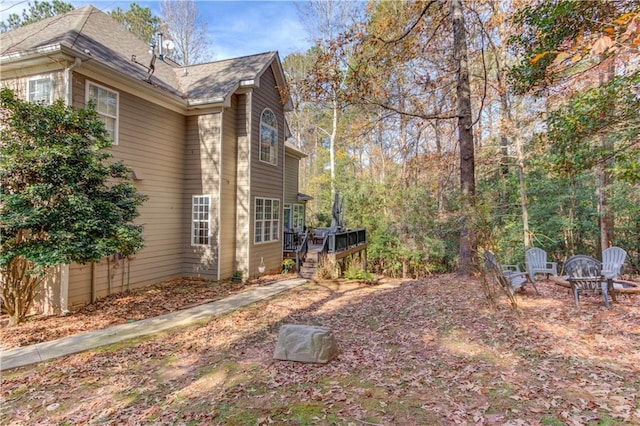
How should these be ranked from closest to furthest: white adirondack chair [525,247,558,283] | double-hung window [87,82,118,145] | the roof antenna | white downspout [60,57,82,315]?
1. white downspout [60,57,82,315]
2. double-hung window [87,82,118,145]
3. white adirondack chair [525,247,558,283]
4. the roof antenna

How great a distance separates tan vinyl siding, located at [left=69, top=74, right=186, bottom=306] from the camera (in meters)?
7.79

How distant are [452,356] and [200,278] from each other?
8009 mm

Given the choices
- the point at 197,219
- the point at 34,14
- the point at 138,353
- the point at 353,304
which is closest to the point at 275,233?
the point at 197,219

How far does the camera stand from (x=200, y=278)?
1020 centimetres

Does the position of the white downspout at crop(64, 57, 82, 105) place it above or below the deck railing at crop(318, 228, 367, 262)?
above

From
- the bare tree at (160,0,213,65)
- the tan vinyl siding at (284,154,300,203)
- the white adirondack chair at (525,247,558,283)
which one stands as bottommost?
the white adirondack chair at (525,247,558,283)

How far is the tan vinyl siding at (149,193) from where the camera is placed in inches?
307

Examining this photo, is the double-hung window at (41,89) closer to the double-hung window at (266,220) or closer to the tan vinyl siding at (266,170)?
the tan vinyl siding at (266,170)

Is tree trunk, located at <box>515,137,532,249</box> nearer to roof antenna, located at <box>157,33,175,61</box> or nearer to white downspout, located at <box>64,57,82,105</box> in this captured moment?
roof antenna, located at <box>157,33,175,61</box>

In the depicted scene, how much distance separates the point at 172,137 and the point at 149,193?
2044mm

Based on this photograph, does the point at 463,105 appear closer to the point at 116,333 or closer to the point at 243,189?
the point at 243,189

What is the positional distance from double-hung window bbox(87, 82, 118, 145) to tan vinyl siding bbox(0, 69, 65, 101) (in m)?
0.53

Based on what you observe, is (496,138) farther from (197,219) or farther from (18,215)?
(18,215)

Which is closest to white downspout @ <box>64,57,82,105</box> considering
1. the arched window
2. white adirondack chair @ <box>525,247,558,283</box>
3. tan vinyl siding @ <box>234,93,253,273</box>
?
tan vinyl siding @ <box>234,93,253,273</box>
